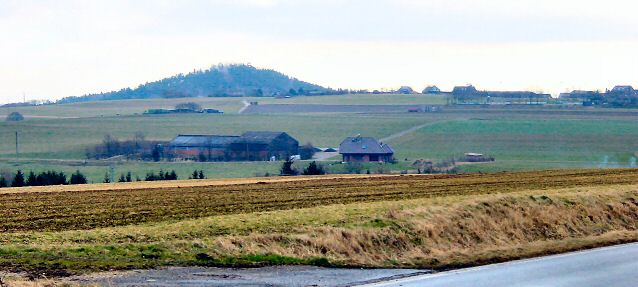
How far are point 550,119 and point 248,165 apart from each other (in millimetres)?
58481

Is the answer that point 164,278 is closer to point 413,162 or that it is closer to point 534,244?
point 534,244

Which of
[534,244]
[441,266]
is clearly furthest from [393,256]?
[534,244]

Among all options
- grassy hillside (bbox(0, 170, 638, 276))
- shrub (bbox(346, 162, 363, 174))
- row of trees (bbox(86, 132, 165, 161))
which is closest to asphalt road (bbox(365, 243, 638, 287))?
grassy hillside (bbox(0, 170, 638, 276))

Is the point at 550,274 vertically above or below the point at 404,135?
above

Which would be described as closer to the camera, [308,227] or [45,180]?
[308,227]

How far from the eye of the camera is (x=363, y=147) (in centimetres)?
13062

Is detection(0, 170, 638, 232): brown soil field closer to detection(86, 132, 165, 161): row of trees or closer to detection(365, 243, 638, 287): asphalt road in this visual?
detection(365, 243, 638, 287): asphalt road

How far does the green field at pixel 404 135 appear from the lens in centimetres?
11800

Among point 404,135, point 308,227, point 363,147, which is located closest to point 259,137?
point 363,147

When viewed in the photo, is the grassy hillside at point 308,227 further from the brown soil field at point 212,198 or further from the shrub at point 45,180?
the shrub at point 45,180

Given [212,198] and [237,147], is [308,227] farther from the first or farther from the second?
[237,147]

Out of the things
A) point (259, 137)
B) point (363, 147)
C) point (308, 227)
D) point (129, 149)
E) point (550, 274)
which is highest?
point (308, 227)

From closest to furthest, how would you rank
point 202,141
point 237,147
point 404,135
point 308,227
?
point 308,227 < point 237,147 < point 202,141 < point 404,135

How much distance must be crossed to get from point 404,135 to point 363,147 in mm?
29188
